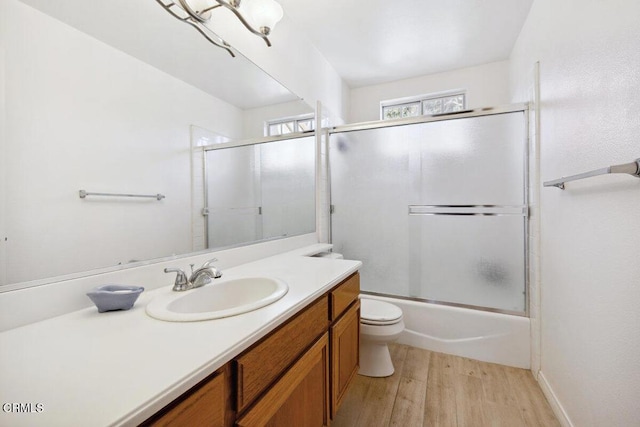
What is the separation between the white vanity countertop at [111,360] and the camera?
426 millimetres

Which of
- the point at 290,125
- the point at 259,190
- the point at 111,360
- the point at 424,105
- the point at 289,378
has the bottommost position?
the point at 289,378

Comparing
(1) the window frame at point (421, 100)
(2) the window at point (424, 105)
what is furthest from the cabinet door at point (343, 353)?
(2) the window at point (424, 105)

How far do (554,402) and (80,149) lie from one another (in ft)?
7.95

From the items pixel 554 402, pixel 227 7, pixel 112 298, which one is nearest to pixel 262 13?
pixel 227 7

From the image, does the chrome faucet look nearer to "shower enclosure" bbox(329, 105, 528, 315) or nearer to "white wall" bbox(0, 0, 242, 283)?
"white wall" bbox(0, 0, 242, 283)

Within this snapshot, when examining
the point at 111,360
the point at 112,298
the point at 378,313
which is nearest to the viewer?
the point at 111,360

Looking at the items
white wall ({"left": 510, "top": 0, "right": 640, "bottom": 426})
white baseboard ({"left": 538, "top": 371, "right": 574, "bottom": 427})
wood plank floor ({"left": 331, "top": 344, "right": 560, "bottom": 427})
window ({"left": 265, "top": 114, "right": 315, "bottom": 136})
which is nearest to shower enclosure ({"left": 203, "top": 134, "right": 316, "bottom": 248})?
window ({"left": 265, "top": 114, "right": 315, "bottom": 136})

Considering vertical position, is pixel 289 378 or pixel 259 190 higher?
pixel 259 190

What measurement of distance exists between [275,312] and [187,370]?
1.04 feet

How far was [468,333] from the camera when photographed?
2029 mm

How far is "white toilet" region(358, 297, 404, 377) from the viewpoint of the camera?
5.62ft

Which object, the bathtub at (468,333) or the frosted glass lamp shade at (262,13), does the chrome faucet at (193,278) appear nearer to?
the frosted glass lamp shade at (262,13)

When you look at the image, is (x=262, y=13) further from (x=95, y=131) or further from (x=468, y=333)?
(x=468, y=333)

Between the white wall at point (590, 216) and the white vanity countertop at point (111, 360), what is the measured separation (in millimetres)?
1134
